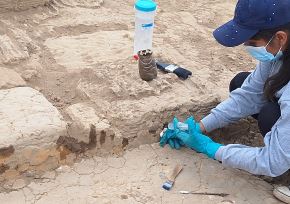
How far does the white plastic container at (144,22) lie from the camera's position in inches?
114

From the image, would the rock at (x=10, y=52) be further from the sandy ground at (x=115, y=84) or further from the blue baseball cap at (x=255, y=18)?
the blue baseball cap at (x=255, y=18)

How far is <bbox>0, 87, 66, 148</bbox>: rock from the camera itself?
2.37 meters

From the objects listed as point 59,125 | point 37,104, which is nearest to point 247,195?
point 59,125

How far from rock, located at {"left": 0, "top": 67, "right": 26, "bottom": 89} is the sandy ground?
0.27 ft

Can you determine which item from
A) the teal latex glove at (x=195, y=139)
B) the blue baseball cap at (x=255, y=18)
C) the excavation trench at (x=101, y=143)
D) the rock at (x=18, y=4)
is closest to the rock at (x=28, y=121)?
the excavation trench at (x=101, y=143)

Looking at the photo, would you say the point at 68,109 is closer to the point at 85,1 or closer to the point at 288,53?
the point at 288,53

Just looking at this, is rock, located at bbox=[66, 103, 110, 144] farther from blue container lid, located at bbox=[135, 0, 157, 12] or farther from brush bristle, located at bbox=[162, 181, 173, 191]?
blue container lid, located at bbox=[135, 0, 157, 12]

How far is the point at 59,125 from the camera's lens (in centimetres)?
247

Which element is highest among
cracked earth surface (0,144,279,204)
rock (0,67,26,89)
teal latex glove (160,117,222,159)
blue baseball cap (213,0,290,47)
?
blue baseball cap (213,0,290,47)

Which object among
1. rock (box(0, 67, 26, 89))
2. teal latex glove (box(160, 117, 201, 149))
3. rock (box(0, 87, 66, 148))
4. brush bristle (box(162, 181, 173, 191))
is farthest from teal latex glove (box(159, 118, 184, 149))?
rock (box(0, 67, 26, 89))

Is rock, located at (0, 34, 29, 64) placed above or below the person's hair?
below

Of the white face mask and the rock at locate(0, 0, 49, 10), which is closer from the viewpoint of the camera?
the white face mask

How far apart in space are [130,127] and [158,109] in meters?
0.20

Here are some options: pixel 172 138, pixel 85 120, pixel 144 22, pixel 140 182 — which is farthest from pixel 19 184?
pixel 144 22
